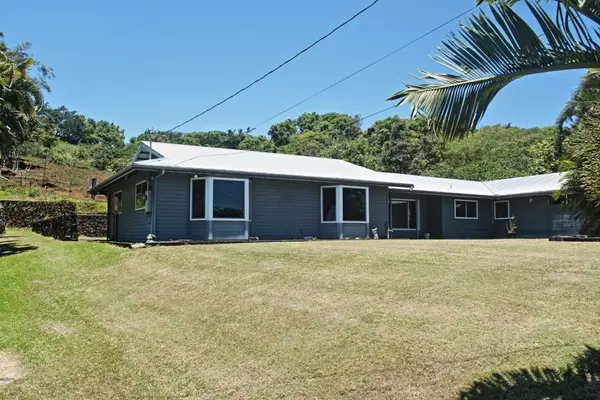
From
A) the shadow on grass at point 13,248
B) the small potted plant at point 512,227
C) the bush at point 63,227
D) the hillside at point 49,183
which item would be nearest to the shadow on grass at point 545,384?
the shadow on grass at point 13,248

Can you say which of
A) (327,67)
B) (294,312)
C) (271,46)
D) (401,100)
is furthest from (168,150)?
(401,100)

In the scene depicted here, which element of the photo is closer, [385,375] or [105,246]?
[385,375]

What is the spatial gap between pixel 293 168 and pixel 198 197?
4.54 metres

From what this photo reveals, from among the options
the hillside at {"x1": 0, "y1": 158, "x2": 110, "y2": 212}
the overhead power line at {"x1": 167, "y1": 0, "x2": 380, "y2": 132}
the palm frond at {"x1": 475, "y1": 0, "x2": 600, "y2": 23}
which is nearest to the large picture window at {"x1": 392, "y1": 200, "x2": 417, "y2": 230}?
the overhead power line at {"x1": 167, "y1": 0, "x2": 380, "y2": 132}

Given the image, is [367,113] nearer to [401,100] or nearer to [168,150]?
[168,150]

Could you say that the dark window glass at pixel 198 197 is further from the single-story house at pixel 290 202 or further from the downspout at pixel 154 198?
the downspout at pixel 154 198

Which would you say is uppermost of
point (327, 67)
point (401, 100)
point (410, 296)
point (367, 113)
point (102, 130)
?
point (102, 130)

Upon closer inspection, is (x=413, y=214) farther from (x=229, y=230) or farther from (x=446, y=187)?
(x=229, y=230)

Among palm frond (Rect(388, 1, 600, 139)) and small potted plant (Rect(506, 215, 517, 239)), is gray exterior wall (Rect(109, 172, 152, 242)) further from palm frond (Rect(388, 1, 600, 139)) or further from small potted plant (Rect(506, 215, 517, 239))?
small potted plant (Rect(506, 215, 517, 239))

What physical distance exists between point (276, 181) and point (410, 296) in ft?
36.9

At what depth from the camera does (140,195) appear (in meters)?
17.6

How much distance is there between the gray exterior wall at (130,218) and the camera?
664 inches

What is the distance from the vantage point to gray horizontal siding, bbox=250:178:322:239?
1742 cm

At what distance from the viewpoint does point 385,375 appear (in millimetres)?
5008
